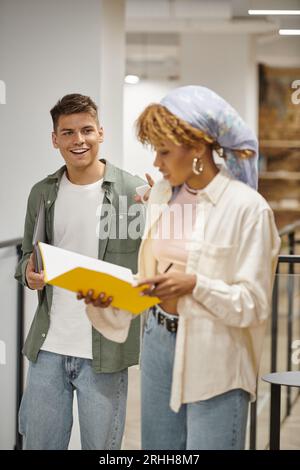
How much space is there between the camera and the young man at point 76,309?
240 cm

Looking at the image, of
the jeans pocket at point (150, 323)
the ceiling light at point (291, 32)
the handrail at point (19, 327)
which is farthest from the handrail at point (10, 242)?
the jeans pocket at point (150, 323)

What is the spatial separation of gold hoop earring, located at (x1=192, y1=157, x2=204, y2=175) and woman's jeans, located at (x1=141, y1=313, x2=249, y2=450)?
0.37 metres

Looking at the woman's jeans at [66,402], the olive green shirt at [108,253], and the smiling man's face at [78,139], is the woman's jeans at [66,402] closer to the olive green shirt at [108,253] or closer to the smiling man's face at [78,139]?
the olive green shirt at [108,253]

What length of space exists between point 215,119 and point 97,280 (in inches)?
18.3

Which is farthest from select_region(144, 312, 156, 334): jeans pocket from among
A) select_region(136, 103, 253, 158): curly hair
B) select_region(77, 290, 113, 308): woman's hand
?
select_region(136, 103, 253, 158): curly hair

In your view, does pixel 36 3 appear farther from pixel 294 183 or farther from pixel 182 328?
pixel 294 183

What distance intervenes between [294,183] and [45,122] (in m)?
7.46

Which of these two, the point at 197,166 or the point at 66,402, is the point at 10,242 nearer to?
the point at 66,402

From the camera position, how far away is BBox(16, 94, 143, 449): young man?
240 cm

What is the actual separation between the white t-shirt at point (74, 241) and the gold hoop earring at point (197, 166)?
485mm

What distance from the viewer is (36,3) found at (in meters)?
3.32

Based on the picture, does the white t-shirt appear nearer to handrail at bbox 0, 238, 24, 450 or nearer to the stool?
the stool

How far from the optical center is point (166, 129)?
1952 mm

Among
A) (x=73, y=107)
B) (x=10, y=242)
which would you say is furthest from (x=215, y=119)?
(x=10, y=242)
